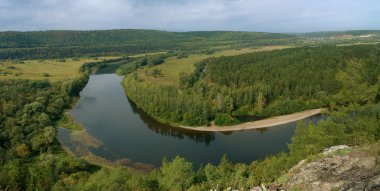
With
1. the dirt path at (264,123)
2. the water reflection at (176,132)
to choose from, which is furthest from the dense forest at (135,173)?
the water reflection at (176,132)

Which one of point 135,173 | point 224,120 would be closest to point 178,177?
point 135,173

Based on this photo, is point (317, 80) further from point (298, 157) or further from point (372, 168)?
point (372, 168)

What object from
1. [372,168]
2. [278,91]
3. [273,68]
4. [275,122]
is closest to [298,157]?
[372,168]

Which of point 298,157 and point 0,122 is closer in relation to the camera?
point 298,157

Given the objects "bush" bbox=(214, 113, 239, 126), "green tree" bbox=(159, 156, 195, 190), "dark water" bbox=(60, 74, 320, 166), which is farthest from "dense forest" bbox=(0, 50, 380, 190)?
Result: "bush" bbox=(214, 113, 239, 126)

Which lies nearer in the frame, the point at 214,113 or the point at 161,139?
the point at 161,139

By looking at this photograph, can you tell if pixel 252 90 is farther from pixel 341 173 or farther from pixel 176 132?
pixel 341 173

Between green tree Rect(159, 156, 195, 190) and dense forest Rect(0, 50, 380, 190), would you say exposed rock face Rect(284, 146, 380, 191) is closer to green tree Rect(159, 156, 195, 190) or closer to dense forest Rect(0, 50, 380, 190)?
dense forest Rect(0, 50, 380, 190)
